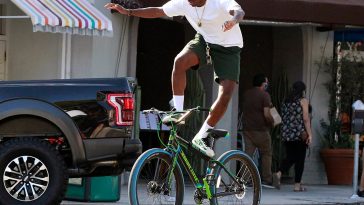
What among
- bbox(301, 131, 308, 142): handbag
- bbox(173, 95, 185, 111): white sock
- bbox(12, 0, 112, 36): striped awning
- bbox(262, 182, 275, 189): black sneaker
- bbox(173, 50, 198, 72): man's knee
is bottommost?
bbox(262, 182, 275, 189): black sneaker

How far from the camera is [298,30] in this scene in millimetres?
16594

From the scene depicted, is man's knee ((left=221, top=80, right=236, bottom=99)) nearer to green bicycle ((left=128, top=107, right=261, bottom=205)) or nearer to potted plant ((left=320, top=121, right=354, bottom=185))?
green bicycle ((left=128, top=107, right=261, bottom=205))

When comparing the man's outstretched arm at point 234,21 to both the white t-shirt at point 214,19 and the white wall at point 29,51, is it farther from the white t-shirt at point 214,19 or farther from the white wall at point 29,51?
the white wall at point 29,51

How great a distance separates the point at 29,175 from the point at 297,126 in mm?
6747

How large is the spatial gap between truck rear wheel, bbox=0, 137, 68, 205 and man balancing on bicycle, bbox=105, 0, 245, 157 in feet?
4.30

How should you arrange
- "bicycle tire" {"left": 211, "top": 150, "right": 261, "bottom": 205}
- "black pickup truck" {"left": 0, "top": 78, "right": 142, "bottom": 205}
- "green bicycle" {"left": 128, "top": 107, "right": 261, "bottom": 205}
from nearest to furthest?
"green bicycle" {"left": 128, "top": 107, "right": 261, "bottom": 205}, "bicycle tire" {"left": 211, "top": 150, "right": 261, "bottom": 205}, "black pickup truck" {"left": 0, "top": 78, "right": 142, "bottom": 205}

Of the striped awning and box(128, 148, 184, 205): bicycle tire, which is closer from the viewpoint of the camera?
box(128, 148, 184, 205): bicycle tire

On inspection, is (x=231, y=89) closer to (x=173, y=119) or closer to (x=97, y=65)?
(x=173, y=119)

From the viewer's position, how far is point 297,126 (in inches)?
567

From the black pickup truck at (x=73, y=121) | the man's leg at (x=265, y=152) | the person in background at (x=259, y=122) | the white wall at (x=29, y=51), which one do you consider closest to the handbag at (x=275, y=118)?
the person in background at (x=259, y=122)

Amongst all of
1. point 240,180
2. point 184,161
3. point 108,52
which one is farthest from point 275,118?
point 184,161

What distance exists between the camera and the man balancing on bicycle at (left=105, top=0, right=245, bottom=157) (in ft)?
26.4

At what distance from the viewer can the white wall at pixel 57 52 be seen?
44.2 feet

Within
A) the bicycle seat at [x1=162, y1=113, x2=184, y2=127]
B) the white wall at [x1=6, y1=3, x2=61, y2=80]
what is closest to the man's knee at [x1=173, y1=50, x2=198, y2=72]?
the bicycle seat at [x1=162, y1=113, x2=184, y2=127]
